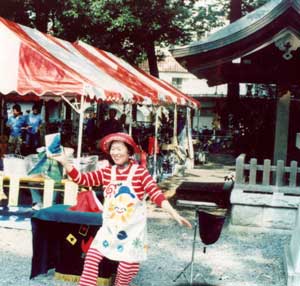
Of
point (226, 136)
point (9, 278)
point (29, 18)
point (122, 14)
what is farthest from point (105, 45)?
point (9, 278)

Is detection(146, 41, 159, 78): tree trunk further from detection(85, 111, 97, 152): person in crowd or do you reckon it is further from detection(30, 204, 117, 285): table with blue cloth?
detection(30, 204, 117, 285): table with blue cloth

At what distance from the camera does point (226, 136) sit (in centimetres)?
2714

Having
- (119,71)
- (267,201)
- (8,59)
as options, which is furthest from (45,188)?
(119,71)

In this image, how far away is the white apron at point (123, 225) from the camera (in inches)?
168

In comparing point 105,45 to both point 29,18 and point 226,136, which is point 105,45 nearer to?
point 29,18

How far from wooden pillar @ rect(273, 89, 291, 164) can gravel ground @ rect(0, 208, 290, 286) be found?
1977mm

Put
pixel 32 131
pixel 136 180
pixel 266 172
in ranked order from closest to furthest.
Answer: pixel 136 180 < pixel 266 172 < pixel 32 131

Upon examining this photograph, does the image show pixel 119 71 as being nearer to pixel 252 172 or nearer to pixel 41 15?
pixel 252 172

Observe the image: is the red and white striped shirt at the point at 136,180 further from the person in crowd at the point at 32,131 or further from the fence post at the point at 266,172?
the person in crowd at the point at 32,131

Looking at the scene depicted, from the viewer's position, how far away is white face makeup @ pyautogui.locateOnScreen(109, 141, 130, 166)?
4402 millimetres

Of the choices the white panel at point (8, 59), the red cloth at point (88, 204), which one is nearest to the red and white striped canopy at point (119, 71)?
the white panel at point (8, 59)

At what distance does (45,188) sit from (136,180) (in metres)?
3.51

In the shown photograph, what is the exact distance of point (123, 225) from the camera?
428 cm

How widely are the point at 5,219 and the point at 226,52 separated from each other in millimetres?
4380
